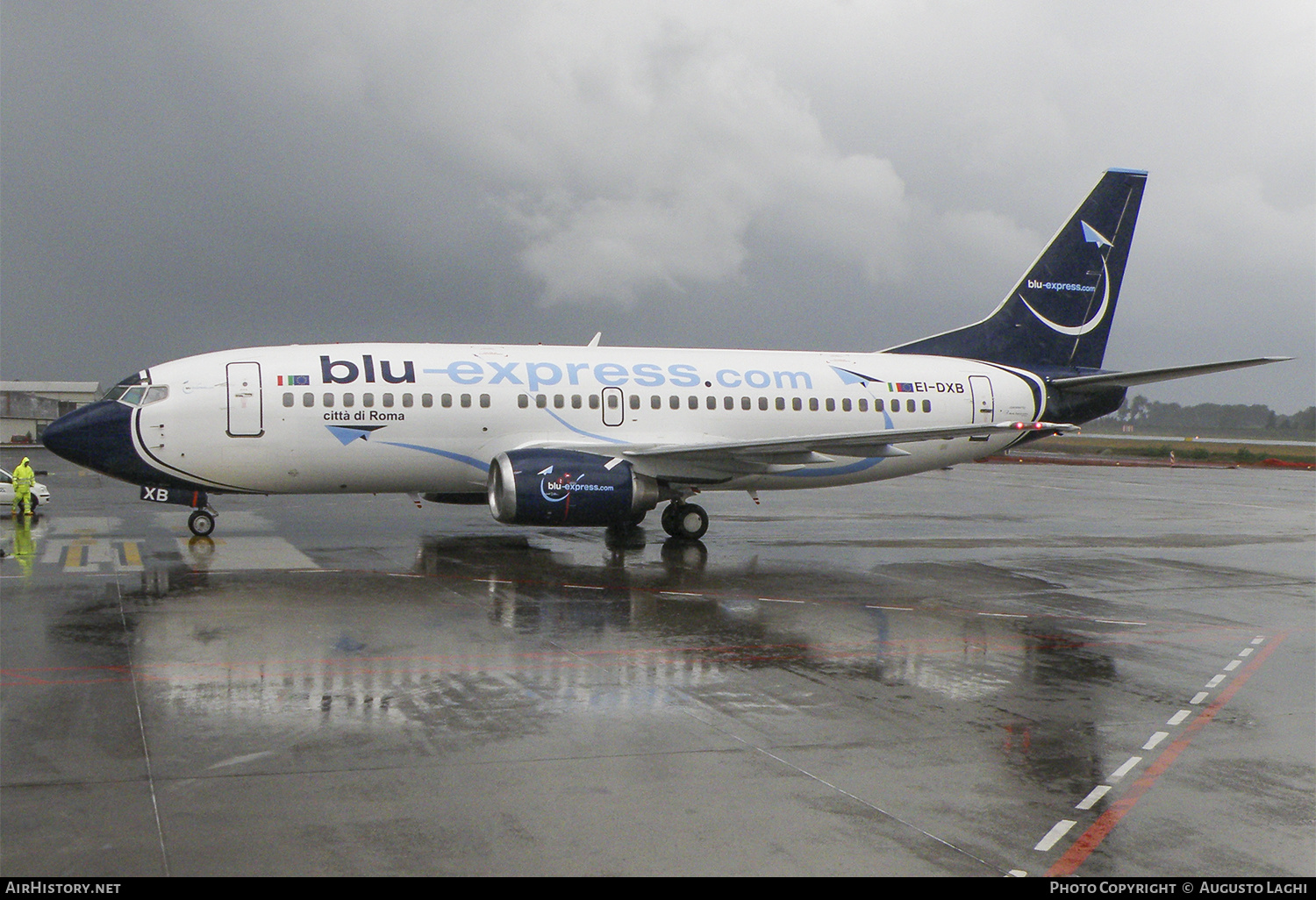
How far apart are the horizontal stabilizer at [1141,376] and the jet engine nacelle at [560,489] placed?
41.1 feet

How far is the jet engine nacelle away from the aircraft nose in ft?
22.9

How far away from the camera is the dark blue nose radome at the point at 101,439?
20.3 m

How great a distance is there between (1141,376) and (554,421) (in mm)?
14111

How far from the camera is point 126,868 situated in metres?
6.22

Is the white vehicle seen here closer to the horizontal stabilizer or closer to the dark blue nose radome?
the dark blue nose radome

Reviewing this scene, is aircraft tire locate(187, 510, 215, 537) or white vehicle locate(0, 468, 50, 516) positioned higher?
white vehicle locate(0, 468, 50, 516)

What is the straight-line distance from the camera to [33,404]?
304ft

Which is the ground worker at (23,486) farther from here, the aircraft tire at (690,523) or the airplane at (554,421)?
the aircraft tire at (690,523)

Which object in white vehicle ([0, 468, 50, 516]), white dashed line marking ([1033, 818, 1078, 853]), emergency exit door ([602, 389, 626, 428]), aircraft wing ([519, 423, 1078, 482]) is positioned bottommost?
white dashed line marking ([1033, 818, 1078, 853])

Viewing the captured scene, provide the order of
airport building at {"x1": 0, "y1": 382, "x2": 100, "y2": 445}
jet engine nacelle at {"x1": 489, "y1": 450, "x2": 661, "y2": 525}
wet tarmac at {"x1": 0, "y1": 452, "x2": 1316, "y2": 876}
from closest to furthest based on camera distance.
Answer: wet tarmac at {"x1": 0, "y1": 452, "x2": 1316, "y2": 876} → jet engine nacelle at {"x1": 489, "y1": 450, "x2": 661, "y2": 525} → airport building at {"x1": 0, "y1": 382, "x2": 100, "y2": 445}

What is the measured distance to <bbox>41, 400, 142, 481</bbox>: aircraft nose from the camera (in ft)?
66.5

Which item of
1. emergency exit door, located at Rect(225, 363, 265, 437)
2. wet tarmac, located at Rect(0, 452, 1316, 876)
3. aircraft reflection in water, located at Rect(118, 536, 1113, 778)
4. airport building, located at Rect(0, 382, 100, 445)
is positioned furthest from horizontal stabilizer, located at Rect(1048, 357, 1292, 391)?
airport building, located at Rect(0, 382, 100, 445)

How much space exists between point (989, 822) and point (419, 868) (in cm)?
385

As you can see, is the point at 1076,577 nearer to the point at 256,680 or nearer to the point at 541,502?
the point at 541,502
